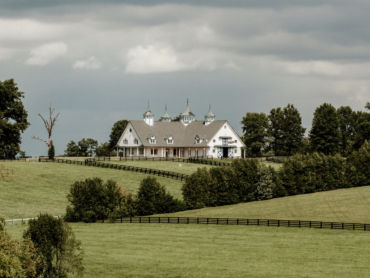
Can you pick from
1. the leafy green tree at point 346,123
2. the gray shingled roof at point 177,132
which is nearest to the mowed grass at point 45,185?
the gray shingled roof at point 177,132

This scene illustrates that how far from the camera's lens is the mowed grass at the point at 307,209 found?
2079 inches

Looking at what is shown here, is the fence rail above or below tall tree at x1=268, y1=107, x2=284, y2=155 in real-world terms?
below

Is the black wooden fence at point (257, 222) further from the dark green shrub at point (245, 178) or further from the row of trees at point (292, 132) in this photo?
the row of trees at point (292, 132)

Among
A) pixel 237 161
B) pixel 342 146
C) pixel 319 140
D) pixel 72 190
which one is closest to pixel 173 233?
pixel 72 190

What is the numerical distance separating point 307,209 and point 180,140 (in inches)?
1992

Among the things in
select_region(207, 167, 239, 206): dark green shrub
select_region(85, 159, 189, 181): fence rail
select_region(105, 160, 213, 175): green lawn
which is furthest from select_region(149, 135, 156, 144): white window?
select_region(207, 167, 239, 206): dark green shrub

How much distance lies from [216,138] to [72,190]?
54167 millimetres

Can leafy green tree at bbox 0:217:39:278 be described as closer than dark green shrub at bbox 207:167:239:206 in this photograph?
Yes

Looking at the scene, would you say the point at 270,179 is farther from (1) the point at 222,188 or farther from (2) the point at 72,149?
(2) the point at 72,149

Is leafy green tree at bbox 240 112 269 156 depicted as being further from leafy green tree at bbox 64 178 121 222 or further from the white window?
leafy green tree at bbox 64 178 121 222

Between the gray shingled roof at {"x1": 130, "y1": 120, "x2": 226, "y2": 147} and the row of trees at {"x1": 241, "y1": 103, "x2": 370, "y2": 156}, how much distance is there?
9.98 meters

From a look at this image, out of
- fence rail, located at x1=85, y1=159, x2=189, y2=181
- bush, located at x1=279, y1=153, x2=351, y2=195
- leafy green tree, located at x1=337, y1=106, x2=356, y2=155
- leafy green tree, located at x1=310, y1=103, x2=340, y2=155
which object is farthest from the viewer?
leafy green tree, located at x1=337, y1=106, x2=356, y2=155

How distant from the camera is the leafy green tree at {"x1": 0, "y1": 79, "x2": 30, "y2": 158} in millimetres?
77500

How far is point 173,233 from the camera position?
1636 inches
